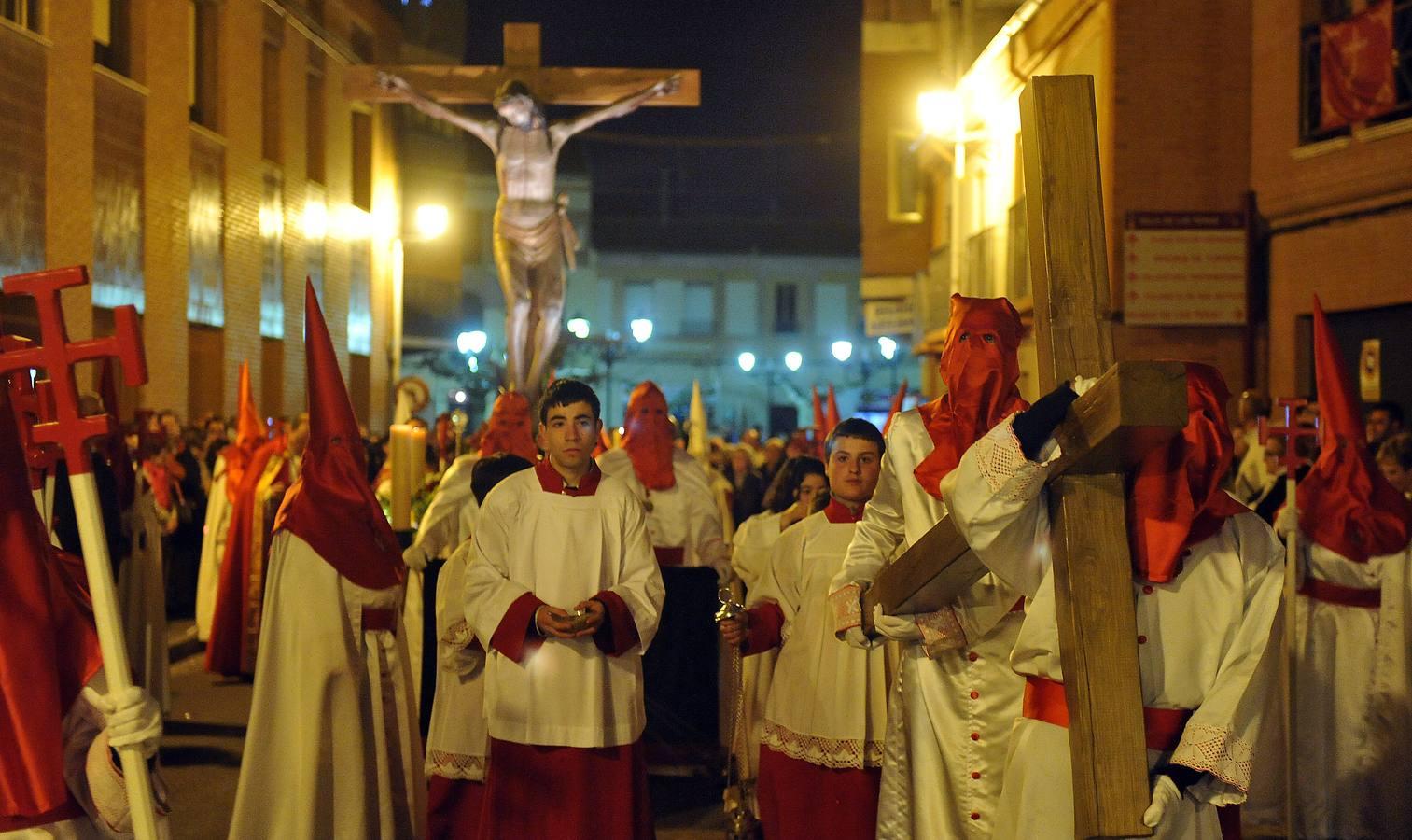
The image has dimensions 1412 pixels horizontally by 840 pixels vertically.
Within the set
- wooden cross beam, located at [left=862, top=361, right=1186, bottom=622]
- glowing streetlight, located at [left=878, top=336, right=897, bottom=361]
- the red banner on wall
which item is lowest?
wooden cross beam, located at [left=862, top=361, right=1186, bottom=622]

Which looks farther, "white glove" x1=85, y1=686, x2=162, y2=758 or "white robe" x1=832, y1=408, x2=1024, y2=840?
"white robe" x1=832, y1=408, x2=1024, y2=840

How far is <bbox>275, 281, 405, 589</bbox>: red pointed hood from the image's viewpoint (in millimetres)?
6234

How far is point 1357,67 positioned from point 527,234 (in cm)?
704

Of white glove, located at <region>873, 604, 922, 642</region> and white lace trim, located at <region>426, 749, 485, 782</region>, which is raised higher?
white glove, located at <region>873, 604, 922, 642</region>

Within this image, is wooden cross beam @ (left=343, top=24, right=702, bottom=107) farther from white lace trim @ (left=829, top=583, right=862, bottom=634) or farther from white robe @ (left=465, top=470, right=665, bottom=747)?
white lace trim @ (left=829, top=583, right=862, bottom=634)

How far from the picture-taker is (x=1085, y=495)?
3.31 metres

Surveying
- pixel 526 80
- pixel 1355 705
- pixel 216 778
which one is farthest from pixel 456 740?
pixel 526 80

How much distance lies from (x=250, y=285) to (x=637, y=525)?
1861 cm

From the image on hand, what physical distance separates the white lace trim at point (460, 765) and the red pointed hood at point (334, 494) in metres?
0.93

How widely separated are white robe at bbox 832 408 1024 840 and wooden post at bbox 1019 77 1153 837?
3.58 ft

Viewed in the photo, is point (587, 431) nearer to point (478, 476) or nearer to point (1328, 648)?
point (478, 476)

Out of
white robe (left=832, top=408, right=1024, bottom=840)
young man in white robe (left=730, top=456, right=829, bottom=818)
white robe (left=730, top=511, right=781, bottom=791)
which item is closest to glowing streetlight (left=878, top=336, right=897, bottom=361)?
young man in white robe (left=730, top=456, right=829, bottom=818)

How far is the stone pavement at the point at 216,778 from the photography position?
25.2 feet

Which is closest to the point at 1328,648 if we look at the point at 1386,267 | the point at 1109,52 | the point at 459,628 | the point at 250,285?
the point at 459,628
